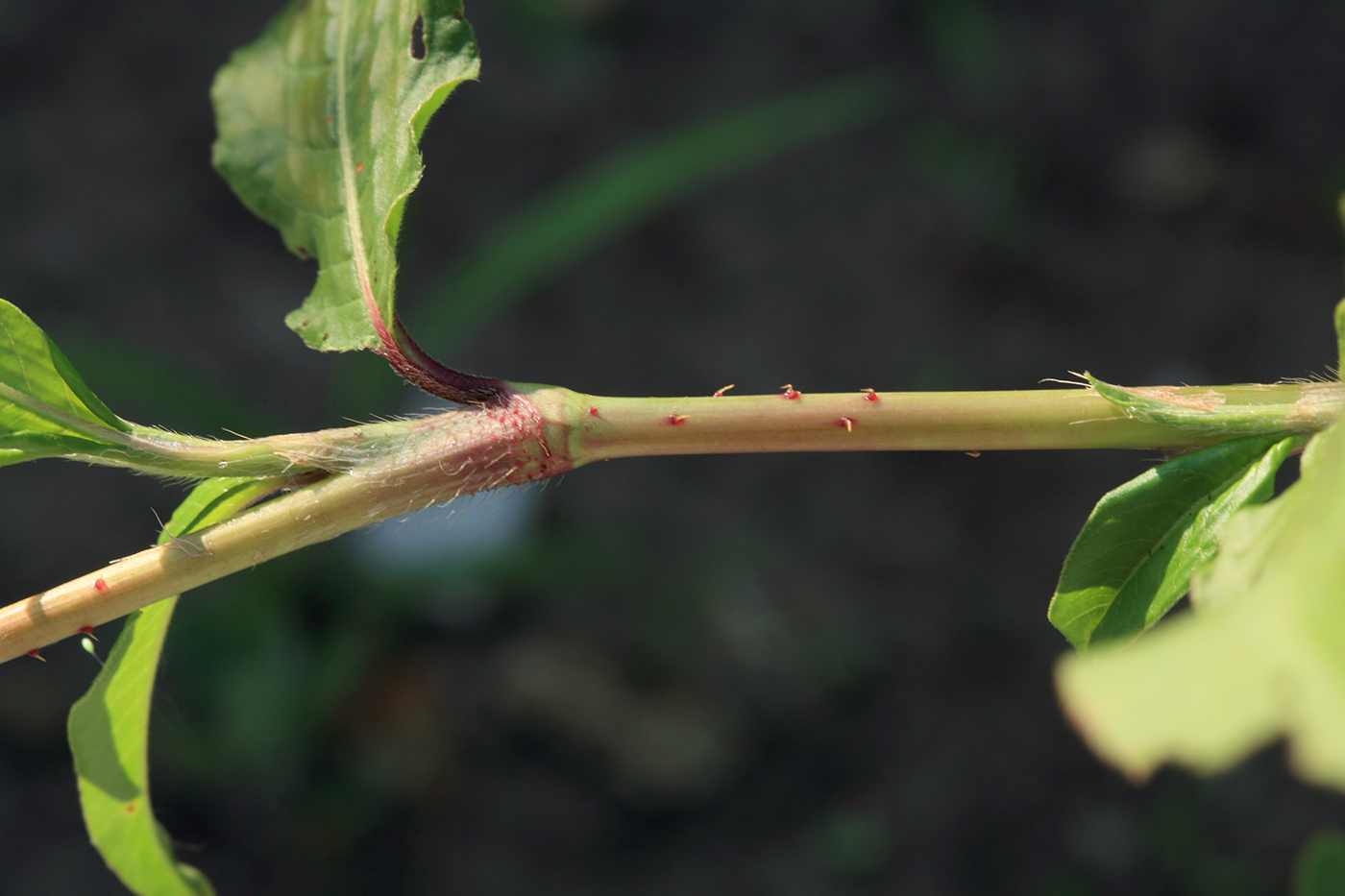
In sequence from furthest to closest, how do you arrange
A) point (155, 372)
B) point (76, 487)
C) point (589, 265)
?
point (589, 265) → point (76, 487) → point (155, 372)

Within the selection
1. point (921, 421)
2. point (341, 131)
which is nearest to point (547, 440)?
point (921, 421)

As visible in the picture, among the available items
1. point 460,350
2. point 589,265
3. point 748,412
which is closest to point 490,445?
point 748,412

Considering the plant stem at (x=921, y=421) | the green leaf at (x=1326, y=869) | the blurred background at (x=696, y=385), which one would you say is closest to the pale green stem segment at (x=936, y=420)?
the plant stem at (x=921, y=421)

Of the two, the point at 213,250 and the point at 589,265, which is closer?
the point at 213,250

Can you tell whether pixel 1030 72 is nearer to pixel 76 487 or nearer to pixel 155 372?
pixel 155 372

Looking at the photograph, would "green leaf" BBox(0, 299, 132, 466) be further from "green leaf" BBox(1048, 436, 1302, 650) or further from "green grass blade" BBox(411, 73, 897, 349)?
"green grass blade" BBox(411, 73, 897, 349)

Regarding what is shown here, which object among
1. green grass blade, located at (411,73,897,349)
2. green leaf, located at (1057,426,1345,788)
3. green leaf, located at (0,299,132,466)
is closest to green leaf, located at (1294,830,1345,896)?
green leaf, located at (1057,426,1345,788)

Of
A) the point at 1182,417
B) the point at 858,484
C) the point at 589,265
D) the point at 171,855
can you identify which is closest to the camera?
the point at 1182,417

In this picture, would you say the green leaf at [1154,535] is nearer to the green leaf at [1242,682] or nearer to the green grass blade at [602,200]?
the green leaf at [1242,682]
